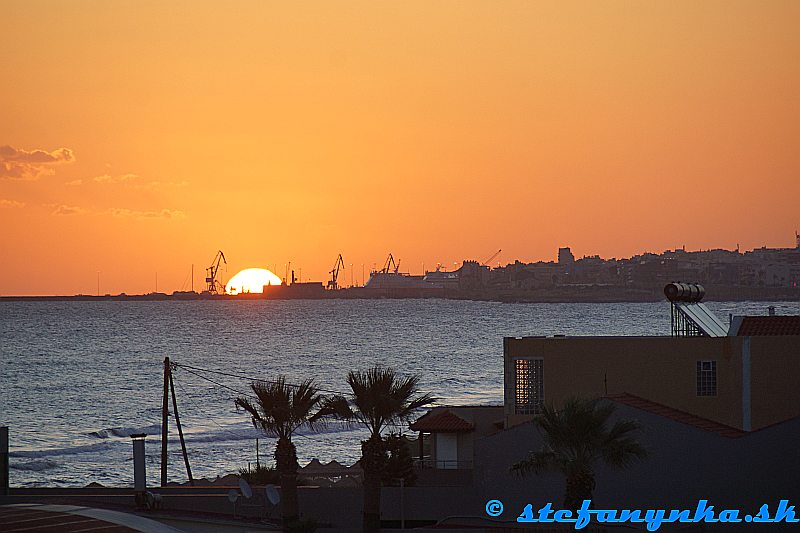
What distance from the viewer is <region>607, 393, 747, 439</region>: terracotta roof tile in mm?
29594

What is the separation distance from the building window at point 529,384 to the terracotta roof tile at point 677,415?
2242 mm

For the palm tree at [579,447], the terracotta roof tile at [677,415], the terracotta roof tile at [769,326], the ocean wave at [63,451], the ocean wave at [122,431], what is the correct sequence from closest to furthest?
1. the palm tree at [579,447]
2. the terracotta roof tile at [677,415]
3. the terracotta roof tile at [769,326]
4. the ocean wave at [63,451]
5. the ocean wave at [122,431]

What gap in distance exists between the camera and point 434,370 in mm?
135875

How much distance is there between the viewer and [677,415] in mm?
31703

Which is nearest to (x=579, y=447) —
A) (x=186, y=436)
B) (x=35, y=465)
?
(x=35, y=465)

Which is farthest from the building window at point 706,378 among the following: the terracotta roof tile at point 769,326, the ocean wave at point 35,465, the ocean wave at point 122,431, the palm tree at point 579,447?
the ocean wave at point 122,431

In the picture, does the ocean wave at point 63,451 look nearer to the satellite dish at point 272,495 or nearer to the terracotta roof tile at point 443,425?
the terracotta roof tile at point 443,425

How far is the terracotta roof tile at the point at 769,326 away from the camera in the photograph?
112ft

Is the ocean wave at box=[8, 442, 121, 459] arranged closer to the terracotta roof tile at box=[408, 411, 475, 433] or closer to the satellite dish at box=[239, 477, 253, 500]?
the terracotta roof tile at box=[408, 411, 475, 433]

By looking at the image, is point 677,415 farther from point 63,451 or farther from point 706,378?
point 63,451

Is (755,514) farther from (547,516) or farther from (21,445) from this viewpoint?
(21,445)

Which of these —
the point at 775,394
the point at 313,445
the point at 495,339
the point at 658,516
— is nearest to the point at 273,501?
the point at 658,516

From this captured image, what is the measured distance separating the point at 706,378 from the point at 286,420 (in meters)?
12.2

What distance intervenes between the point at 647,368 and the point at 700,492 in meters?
5.61
